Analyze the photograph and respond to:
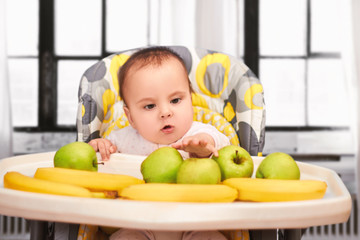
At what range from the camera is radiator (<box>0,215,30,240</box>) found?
8.21 ft

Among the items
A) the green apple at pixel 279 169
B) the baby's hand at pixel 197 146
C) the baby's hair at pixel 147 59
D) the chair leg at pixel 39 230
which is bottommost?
the chair leg at pixel 39 230

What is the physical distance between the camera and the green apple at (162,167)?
2.73 feet

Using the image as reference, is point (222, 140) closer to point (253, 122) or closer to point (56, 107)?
point (253, 122)

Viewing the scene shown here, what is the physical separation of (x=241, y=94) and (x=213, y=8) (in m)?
1.21

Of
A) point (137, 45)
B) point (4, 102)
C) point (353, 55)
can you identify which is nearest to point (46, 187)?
point (4, 102)

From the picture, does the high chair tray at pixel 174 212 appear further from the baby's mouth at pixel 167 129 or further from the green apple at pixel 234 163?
the baby's mouth at pixel 167 129

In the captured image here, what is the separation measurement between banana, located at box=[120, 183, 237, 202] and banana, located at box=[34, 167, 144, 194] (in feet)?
0.21

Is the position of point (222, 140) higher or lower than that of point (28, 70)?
lower

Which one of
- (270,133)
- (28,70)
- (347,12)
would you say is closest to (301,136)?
(270,133)

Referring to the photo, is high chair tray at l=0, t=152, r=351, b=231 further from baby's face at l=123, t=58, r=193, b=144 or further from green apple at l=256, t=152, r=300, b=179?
baby's face at l=123, t=58, r=193, b=144

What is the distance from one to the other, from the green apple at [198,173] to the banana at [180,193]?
0.19 ft

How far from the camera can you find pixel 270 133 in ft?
8.54

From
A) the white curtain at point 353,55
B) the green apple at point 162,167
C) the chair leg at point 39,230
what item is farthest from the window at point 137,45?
the green apple at point 162,167

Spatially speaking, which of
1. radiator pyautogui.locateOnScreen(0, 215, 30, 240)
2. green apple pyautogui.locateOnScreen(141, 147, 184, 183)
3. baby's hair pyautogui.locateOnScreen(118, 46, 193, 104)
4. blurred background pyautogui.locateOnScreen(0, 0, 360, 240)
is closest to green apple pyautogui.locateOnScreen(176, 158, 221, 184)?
green apple pyautogui.locateOnScreen(141, 147, 184, 183)
